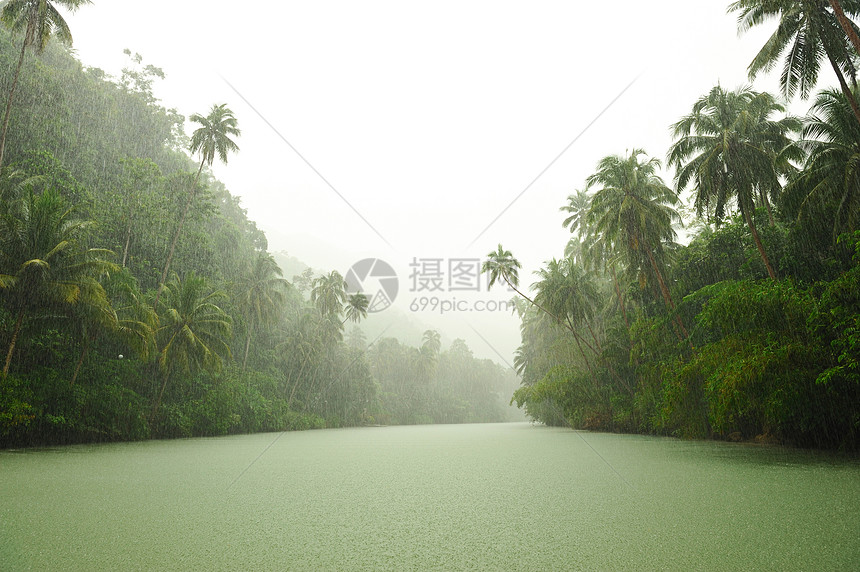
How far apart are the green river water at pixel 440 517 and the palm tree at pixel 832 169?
539 centimetres

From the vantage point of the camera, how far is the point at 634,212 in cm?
1644

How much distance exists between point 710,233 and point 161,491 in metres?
16.3

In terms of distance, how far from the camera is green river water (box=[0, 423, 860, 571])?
3.46 m

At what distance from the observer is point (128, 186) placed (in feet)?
71.9

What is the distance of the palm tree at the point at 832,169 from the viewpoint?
388 inches

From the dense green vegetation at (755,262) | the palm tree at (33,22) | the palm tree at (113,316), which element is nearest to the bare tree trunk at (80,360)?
the palm tree at (113,316)

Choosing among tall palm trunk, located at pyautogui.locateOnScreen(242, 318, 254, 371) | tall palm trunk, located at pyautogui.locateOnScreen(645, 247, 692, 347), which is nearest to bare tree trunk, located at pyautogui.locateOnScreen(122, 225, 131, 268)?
tall palm trunk, located at pyautogui.locateOnScreen(242, 318, 254, 371)

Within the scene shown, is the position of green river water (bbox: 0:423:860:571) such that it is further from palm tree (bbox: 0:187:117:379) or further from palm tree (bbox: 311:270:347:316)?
palm tree (bbox: 311:270:347:316)

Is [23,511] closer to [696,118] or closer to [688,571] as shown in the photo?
[688,571]

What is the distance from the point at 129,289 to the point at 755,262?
1983 cm

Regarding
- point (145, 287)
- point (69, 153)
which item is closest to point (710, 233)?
point (145, 287)

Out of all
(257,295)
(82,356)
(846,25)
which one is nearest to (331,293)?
(257,295)

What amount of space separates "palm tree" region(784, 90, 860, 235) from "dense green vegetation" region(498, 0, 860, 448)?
0.10 ft

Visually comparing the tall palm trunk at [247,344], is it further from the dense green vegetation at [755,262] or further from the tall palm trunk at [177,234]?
the dense green vegetation at [755,262]
